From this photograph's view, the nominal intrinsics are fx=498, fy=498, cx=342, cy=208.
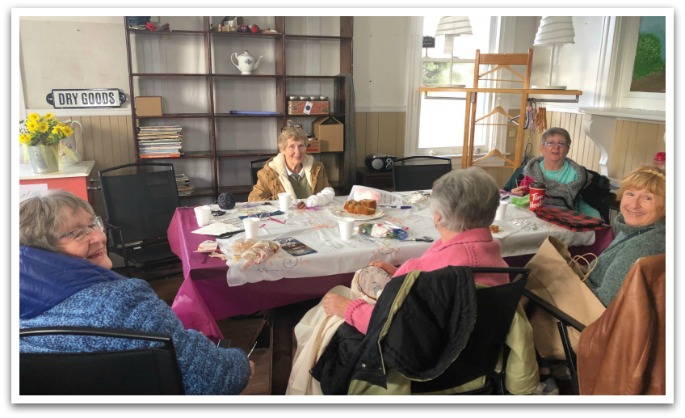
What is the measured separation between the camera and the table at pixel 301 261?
170cm

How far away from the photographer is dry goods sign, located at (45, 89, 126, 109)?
3.39m

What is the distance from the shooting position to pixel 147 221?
3.00m

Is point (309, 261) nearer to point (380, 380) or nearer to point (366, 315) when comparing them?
point (366, 315)

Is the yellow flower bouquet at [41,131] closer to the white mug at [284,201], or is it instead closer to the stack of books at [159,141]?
the stack of books at [159,141]

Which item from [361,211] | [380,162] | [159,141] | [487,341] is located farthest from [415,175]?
[487,341]

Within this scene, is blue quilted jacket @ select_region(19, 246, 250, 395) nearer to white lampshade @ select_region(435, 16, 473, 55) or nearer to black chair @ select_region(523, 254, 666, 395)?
black chair @ select_region(523, 254, 666, 395)

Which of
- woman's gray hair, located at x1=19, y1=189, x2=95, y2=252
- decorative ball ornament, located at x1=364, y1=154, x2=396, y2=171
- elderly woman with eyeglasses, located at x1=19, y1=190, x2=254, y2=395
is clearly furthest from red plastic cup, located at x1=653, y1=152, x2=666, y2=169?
decorative ball ornament, located at x1=364, y1=154, x2=396, y2=171

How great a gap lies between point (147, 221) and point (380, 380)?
2141 millimetres

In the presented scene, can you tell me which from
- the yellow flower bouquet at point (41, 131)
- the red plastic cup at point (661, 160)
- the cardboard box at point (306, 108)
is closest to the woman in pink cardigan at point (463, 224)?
the red plastic cup at point (661, 160)

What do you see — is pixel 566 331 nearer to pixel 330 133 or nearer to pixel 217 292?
pixel 217 292

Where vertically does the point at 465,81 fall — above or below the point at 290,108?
above

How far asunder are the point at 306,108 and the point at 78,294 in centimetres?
293

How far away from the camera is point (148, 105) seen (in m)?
3.46
